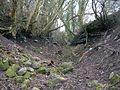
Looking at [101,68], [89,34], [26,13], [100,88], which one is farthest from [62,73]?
[89,34]

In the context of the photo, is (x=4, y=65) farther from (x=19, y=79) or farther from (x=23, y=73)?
(x=19, y=79)

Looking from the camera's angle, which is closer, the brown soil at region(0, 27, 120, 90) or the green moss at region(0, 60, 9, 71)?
the brown soil at region(0, 27, 120, 90)

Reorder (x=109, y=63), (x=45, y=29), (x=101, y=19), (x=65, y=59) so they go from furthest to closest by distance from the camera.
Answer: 1. (x=45, y=29)
2. (x=101, y=19)
3. (x=65, y=59)
4. (x=109, y=63)

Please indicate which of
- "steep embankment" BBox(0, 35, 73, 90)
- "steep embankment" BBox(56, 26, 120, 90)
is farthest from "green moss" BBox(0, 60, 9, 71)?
"steep embankment" BBox(56, 26, 120, 90)

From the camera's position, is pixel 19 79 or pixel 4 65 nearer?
pixel 19 79

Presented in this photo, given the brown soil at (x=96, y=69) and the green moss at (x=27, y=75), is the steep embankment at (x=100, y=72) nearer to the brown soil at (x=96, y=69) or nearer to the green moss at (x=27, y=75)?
the brown soil at (x=96, y=69)

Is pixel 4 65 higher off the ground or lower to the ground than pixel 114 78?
higher

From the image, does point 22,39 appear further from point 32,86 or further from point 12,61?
point 32,86

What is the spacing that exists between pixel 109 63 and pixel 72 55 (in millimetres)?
2748

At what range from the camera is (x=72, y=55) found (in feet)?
27.3

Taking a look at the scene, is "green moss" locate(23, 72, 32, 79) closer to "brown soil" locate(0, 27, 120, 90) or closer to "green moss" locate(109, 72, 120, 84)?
"brown soil" locate(0, 27, 120, 90)

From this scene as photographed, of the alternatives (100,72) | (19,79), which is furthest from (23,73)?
(100,72)

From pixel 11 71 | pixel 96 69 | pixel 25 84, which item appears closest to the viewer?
pixel 25 84

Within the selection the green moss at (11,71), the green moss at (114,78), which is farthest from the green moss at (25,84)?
the green moss at (114,78)
